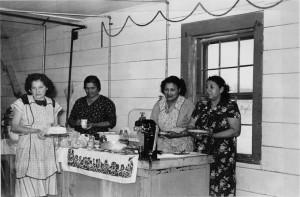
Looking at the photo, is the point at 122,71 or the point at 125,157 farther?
the point at 122,71

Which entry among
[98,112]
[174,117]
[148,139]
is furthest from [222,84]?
[98,112]

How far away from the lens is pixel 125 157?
313cm

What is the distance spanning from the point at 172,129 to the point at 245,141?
93 centimetres

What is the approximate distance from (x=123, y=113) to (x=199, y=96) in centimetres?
153

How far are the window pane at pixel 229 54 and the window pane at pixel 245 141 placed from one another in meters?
0.77

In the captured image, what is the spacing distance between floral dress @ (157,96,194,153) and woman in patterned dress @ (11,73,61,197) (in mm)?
1178

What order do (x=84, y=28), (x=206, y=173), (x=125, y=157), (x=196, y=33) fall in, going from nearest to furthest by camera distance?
(x=125, y=157), (x=206, y=173), (x=196, y=33), (x=84, y=28)

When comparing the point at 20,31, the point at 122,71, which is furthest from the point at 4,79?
the point at 122,71

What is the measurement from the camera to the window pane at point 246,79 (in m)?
3.99

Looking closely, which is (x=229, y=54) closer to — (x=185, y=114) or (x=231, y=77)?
(x=231, y=77)

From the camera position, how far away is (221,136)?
3398 millimetres

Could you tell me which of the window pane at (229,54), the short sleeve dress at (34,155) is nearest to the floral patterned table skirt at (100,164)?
the short sleeve dress at (34,155)

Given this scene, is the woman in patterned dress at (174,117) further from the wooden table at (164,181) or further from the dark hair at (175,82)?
the wooden table at (164,181)

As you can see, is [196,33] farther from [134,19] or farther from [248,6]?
[134,19]
